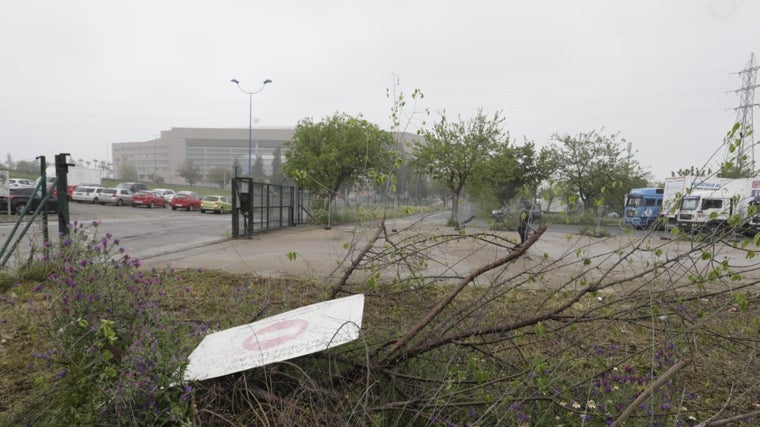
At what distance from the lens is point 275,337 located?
2131mm

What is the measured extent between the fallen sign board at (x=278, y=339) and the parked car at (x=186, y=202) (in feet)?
108

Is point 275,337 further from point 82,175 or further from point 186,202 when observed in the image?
point 82,175

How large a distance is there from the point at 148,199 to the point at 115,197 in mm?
2113

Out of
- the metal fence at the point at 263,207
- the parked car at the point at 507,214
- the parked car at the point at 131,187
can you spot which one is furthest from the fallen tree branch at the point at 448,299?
the parked car at the point at 131,187

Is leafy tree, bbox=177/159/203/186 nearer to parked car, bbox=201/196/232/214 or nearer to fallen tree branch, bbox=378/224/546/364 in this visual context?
parked car, bbox=201/196/232/214

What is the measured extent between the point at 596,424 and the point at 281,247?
9645 mm

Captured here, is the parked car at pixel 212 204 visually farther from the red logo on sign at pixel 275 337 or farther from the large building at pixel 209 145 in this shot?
the large building at pixel 209 145

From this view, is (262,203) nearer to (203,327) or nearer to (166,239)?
(166,239)

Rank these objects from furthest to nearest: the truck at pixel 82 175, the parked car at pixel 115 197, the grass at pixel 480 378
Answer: the truck at pixel 82 175 < the parked car at pixel 115 197 < the grass at pixel 480 378

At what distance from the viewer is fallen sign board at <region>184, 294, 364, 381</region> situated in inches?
74.3

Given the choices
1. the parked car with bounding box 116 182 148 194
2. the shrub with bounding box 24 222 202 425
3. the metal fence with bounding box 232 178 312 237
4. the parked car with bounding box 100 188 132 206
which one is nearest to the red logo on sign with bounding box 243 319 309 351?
the shrub with bounding box 24 222 202 425

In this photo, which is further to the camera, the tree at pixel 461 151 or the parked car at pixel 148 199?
the parked car at pixel 148 199

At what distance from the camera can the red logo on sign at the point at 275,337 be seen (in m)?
2.04

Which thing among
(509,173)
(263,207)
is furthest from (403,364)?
(509,173)
